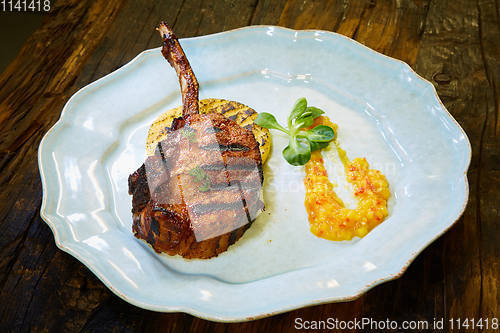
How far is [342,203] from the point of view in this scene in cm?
264

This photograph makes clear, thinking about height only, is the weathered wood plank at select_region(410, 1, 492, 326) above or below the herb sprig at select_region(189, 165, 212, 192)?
below

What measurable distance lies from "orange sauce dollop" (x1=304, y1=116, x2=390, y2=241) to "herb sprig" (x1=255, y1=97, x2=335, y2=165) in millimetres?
92

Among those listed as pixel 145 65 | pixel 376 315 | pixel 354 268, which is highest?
pixel 145 65

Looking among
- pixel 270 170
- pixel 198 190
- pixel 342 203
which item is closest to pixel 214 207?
pixel 198 190

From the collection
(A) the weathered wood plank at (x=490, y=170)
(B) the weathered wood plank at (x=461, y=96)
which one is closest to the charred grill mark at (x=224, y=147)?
(B) the weathered wood plank at (x=461, y=96)

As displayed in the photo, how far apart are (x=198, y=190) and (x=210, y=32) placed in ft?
6.27

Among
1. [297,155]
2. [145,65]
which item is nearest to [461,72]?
[297,155]

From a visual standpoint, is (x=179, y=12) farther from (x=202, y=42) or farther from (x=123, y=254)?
(x=123, y=254)

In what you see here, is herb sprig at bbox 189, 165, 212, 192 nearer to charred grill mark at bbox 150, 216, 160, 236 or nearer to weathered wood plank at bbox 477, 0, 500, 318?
charred grill mark at bbox 150, 216, 160, 236

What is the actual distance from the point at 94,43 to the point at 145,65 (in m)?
0.70

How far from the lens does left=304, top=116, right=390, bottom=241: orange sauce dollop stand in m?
2.47

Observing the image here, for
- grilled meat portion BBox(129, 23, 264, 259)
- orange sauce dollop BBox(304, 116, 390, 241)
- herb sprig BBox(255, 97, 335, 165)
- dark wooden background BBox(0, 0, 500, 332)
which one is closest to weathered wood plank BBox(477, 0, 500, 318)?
dark wooden background BBox(0, 0, 500, 332)

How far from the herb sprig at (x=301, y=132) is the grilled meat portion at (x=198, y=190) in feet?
0.94

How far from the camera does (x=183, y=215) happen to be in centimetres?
224
